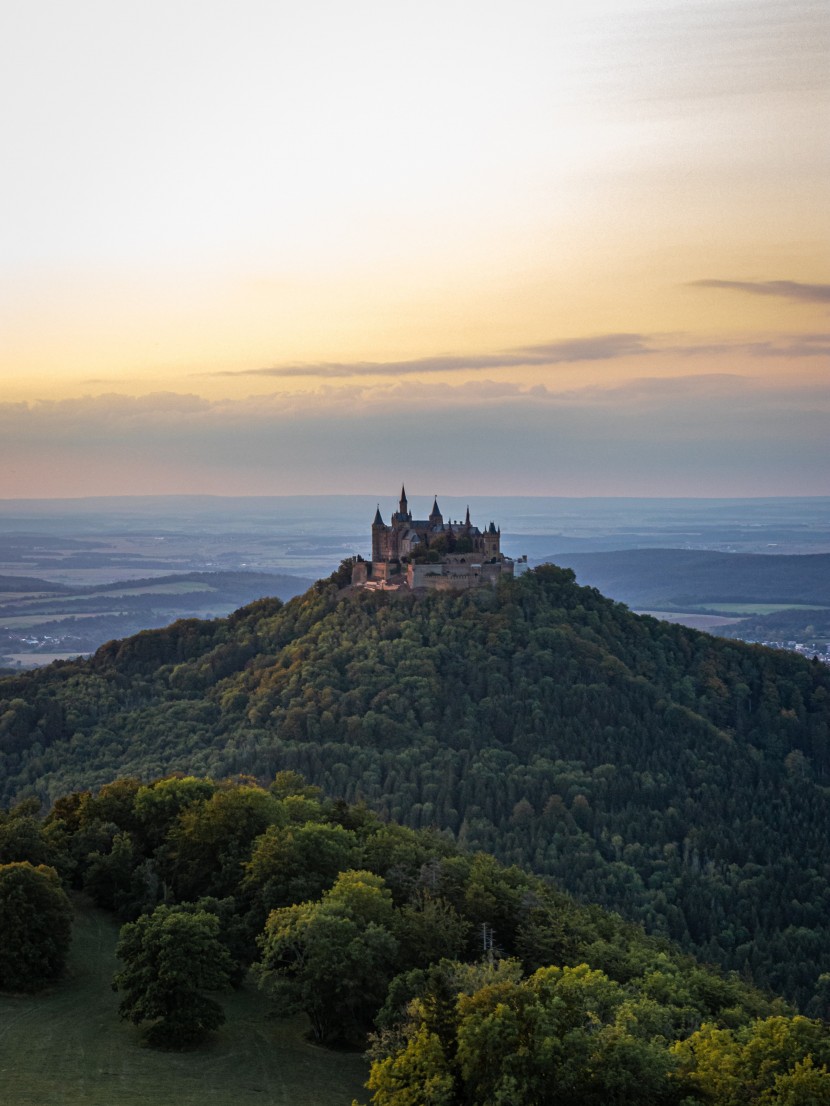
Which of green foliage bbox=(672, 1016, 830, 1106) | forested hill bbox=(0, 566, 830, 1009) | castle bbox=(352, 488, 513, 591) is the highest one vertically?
castle bbox=(352, 488, 513, 591)

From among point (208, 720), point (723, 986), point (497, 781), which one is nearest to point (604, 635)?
point (497, 781)

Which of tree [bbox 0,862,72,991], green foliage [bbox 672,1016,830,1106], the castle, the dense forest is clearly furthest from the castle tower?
green foliage [bbox 672,1016,830,1106]

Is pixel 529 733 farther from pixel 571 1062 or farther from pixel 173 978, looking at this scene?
pixel 571 1062

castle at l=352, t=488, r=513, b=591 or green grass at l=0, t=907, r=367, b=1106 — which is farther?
castle at l=352, t=488, r=513, b=591

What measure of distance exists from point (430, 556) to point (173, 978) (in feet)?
271

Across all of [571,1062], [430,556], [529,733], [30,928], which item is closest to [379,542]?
[430,556]

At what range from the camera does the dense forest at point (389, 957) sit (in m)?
35.1

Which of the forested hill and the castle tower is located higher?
the castle tower

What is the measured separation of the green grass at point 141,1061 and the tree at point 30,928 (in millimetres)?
788

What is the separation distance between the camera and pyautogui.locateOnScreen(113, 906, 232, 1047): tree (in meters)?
43.4

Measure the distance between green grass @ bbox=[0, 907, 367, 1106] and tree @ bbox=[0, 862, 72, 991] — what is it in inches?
31.0

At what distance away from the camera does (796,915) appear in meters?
83.2

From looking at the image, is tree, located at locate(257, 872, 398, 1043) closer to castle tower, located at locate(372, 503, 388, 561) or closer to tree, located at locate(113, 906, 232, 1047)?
tree, located at locate(113, 906, 232, 1047)

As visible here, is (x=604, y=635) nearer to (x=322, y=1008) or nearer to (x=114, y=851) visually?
Result: (x=114, y=851)
